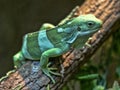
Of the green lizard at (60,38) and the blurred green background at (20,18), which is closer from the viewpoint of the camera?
the green lizard at (60,38)

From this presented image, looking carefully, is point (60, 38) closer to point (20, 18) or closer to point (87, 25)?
point (87, 25)

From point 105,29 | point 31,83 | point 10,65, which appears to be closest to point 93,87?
point 105,29

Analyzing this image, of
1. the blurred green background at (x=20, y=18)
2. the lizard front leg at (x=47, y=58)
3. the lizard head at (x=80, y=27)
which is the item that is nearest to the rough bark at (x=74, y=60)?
the lizard front leg at (x=47, y=58)

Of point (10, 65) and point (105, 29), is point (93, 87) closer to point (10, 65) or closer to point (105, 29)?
point (105, 29)

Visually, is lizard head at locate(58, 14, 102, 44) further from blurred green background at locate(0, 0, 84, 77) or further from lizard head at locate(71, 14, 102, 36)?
blurred green background at locate(0, 0, 84, 77)

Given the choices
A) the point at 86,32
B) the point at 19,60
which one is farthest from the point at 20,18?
the point at 86,32

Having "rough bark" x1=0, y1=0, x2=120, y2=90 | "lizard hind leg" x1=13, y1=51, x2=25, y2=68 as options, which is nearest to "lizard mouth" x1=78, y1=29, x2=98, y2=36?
"rough bark" x1=0, y1=0, x2=120, y2=90

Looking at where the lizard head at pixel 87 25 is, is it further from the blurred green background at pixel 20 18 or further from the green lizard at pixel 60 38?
the blurred green background at pixel 20 18
